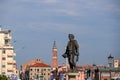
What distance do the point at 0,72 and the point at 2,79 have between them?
78.5ft

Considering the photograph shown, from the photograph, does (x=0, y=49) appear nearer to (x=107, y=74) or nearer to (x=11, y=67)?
(x=11, y=67)

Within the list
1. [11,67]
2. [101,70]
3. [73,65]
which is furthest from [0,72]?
[73,65]

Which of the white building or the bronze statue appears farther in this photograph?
the white building

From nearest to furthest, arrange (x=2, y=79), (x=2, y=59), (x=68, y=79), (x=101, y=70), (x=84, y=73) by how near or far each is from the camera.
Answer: (x=68, y=79)
(x=2, y=79)
(x=2, y=59)
(x=101, y=70)
(x=84, y=73)

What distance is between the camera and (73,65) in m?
24.4

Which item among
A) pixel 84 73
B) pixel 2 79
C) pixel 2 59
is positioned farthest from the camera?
pixel 84 73

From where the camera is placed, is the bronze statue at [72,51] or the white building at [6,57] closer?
the bronze statue at [72,51]

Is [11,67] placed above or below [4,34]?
below

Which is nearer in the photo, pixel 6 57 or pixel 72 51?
pixel 72 51

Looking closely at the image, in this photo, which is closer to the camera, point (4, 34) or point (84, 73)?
point (4, 34)

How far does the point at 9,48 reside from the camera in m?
106

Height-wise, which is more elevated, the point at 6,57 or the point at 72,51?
the point at 6,57

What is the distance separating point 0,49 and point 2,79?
75.4 ft

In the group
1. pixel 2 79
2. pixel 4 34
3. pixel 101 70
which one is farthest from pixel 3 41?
pixel 101 70
